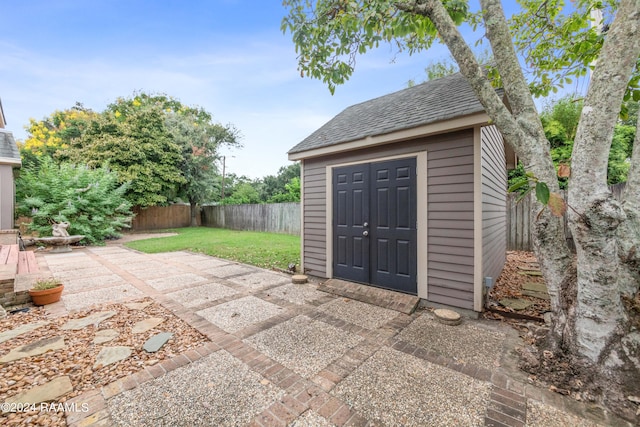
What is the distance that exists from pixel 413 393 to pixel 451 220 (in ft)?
7.22

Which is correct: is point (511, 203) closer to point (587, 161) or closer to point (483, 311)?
point (483, 311)

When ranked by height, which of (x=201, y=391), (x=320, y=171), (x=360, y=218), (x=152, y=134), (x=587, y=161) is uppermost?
(x=152, y=134)

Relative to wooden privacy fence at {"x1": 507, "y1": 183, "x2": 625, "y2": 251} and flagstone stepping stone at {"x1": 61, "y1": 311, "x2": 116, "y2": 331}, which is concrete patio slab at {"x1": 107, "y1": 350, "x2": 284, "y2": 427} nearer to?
flagstone stepping stone at {"x1": 61, "y1": 311, "x2": 116, "y2": 331}

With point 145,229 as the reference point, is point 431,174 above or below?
above

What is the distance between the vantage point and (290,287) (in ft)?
14.6

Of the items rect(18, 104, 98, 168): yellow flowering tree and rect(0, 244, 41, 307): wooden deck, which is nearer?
rect(0, 244, 41, 307): wooden deck

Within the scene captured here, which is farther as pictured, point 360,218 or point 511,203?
point 511,203

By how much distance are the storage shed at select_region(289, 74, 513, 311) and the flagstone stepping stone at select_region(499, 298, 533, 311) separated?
1.29 feet

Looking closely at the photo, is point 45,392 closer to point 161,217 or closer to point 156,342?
point 156,342

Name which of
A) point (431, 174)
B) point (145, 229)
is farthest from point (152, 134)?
point (431, 174)

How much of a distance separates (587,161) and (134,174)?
15.8m

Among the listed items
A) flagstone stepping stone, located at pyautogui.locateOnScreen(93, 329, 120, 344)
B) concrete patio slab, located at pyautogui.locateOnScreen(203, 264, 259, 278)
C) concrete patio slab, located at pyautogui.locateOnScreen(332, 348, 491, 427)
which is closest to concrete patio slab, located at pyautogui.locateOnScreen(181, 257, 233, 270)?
concrete patio slab, located at pyautogui.locateOnScreen(203, 264, 259, 278)

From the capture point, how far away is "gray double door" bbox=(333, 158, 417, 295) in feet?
12.1

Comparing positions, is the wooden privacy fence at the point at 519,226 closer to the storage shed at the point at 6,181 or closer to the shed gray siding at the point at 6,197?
the storage shed at the point at 6,181
